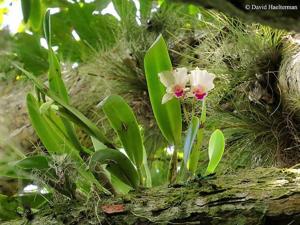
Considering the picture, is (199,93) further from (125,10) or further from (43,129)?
(125,10)

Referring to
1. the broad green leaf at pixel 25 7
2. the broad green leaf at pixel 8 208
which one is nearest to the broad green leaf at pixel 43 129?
the broad green leaf at pixel 8 208

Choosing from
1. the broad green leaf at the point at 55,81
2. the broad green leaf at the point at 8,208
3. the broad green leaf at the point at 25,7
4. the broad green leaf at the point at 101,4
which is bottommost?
the broad green leaf at the point at 8,208

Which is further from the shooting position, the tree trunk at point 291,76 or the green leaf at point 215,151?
the tree trunk at point 291,76

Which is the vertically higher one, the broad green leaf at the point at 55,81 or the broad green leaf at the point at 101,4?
the broad green leaf at the point at 101,4

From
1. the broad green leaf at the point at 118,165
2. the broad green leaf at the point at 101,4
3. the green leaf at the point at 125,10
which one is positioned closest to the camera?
the broad green leaf at the point at 118,165

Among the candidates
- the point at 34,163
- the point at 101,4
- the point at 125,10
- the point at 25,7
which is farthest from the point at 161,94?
the point at 101,4

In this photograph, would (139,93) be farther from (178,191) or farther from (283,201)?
(283,201)

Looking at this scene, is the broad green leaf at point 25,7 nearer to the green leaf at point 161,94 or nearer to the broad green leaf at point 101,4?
the green leaf at point 161,94
